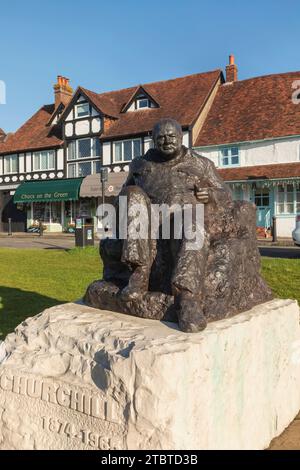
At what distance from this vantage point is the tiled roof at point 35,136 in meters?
29.7

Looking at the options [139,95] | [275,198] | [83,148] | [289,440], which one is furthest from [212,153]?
[289,440]

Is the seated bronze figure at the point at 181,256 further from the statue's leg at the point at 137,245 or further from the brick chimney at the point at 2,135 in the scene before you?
the brick chimney at the point at 2,135

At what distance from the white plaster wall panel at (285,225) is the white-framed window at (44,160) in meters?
15.1

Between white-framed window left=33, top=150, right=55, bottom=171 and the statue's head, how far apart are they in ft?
87.6

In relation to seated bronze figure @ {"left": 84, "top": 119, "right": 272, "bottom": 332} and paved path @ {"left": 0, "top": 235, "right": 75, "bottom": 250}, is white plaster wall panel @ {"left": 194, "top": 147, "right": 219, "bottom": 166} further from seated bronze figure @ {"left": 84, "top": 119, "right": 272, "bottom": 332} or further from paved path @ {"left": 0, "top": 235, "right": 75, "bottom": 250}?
seated bronze figure @ {"left": 84, "top": 119, "right": 272, "bottom": 332}

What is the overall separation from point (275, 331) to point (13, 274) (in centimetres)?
789

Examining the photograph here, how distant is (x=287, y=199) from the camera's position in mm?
21656

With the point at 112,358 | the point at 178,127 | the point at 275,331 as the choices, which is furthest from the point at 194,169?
the point at 112,358

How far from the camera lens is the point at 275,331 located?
3.65 m

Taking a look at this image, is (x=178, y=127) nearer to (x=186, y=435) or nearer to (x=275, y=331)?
(x=275, y=331)

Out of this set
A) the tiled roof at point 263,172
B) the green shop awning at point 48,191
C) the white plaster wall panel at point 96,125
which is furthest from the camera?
the white plaster wall panel at point 96,125

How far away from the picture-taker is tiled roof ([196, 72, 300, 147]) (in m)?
22.0

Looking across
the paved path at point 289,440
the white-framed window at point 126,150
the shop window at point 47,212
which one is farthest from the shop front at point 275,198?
the paved path at point 289,440

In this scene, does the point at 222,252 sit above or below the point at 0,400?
above
